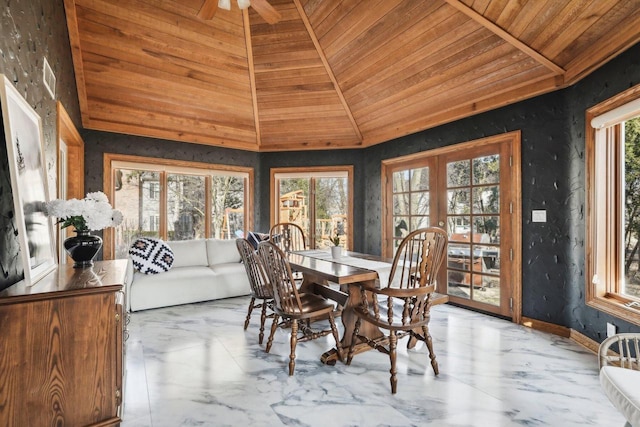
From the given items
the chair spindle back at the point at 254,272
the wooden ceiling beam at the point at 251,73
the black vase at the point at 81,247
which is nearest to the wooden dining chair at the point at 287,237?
the chair spindle back at the point at 254,272

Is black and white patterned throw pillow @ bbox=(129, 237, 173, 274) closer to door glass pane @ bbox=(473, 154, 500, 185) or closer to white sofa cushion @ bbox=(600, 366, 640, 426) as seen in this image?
door glass pane @ bbox=(473, 154, 500, 185)

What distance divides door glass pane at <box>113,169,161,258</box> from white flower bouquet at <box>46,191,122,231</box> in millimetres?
3066

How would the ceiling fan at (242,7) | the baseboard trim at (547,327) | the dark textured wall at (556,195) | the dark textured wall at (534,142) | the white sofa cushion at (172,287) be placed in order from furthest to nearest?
the white sofa cushion at (172,287), the baseboard trim at (547,327), the dark textured wall at (556,195), the ceiling fan at (242,7), the dark textured wall at (534,142)

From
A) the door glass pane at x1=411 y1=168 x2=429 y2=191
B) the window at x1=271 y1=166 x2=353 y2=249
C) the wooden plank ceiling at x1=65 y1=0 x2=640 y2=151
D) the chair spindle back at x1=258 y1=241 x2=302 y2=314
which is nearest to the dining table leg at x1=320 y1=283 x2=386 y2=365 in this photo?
the chair spindle back at x1=258 y1=241 x2=302 y2=314

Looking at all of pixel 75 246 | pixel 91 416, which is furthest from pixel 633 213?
pixel 75 246

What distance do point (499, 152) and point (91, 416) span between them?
401cm

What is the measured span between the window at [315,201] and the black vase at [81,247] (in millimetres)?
3714

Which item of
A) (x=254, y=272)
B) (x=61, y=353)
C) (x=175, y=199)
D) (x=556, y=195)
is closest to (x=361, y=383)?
(x=254, y=272)

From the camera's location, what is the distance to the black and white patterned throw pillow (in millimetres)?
3867

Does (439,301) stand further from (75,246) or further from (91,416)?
(75,246)

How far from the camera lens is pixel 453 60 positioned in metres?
3.43

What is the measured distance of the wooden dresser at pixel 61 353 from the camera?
3.99 feet

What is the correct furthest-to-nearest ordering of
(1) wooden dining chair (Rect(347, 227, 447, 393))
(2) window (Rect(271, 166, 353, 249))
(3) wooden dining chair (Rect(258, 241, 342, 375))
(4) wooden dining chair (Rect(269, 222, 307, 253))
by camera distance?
(2) window (Rect(271, 166, 353, 249)) < (4) wooden dining chair (Rect(269, 222, 307, 253)) < (3) wooden dining chair (Rect(258, 241, 342, 375)) < (1) wooden dining chair (Rect(347, 227, 447, 393))

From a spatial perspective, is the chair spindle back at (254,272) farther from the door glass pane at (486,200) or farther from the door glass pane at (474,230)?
the door glass pane at (486,200)
